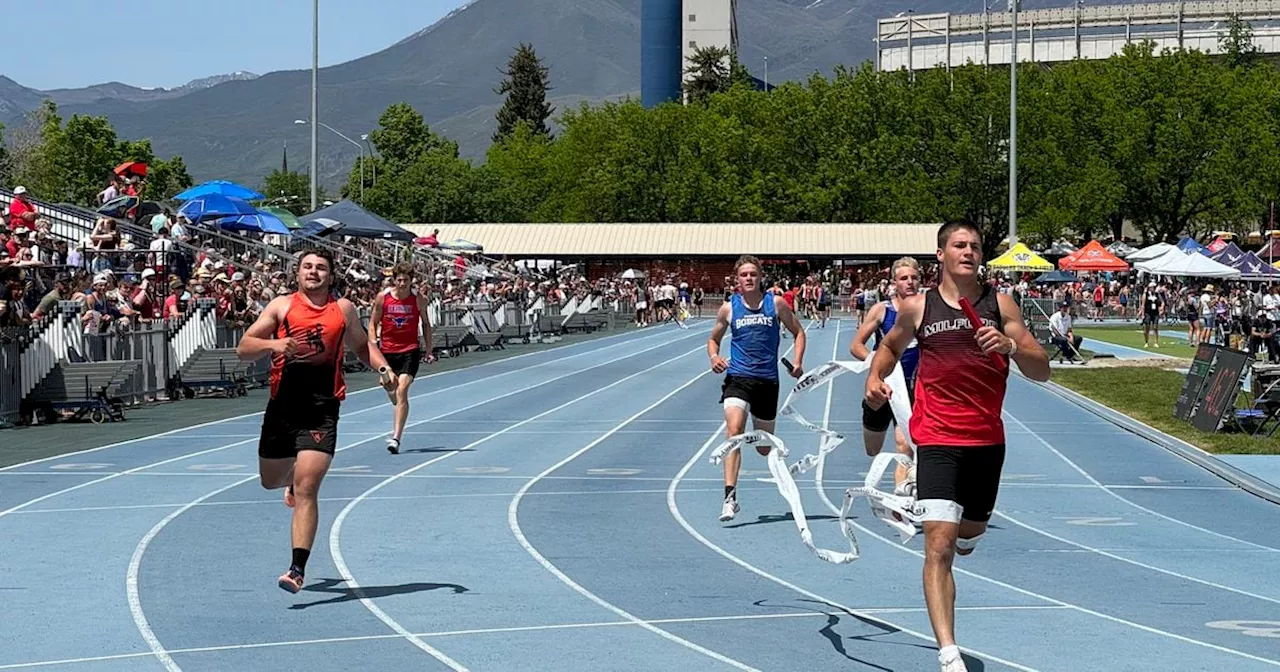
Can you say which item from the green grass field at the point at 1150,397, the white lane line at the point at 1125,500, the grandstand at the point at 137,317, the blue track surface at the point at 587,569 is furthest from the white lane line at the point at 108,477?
the green grass field at the point at 1150,397

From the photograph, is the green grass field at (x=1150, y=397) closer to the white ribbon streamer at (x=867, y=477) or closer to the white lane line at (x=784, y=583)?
the white lane line at (x=784, y=583)

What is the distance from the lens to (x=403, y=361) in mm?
18750

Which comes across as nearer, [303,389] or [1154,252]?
[303,389]

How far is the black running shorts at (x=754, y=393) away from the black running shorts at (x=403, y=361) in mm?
5952

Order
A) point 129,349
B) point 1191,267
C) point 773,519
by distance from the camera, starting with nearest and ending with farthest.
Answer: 1. point 773,519
2. point 129,349
3. point 1191,267

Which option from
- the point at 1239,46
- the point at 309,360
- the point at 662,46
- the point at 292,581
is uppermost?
the point at 662,46

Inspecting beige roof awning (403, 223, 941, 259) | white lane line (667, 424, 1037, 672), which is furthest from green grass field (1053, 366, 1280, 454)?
beige roof awning (403, 223, 941, 259)

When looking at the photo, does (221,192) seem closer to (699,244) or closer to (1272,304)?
(1272,304)

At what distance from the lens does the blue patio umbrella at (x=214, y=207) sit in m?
37.6

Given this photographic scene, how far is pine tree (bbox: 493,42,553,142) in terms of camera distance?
16312 cm

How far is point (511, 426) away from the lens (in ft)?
75.2

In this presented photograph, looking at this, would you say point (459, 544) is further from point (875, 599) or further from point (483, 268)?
point (483, 268)

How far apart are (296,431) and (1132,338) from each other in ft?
159

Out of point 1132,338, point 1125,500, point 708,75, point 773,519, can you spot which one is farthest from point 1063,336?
point 708,75
